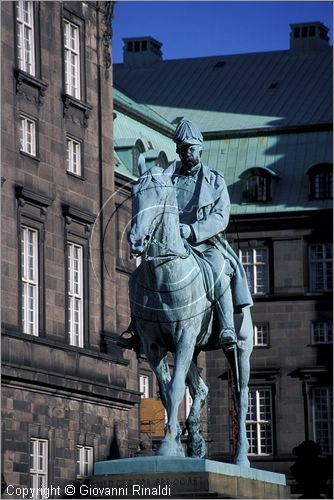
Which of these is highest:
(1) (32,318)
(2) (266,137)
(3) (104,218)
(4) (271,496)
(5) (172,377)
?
(2) (266,137)

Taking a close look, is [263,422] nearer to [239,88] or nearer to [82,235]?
[239,88]

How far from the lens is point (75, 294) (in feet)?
189

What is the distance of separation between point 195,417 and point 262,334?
2325 inches

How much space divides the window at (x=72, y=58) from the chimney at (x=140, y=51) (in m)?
35.1

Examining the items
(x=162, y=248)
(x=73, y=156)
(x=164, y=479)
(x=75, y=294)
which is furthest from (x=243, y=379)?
(x=73, y=156)

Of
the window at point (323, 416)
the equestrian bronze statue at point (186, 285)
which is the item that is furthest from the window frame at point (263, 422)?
the equestrian bronze statue at point (186, 285)

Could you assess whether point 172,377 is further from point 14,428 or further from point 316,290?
point 316,290

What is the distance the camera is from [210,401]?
8194cm

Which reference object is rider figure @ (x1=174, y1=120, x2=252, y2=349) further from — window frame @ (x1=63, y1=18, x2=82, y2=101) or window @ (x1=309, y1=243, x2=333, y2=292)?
window @ (x1=309, y1=243, x2=333, y2=292)

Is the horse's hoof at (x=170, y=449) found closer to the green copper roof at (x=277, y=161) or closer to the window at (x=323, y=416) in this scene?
the window at (x=323, y=416)

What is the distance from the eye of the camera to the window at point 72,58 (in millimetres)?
59469

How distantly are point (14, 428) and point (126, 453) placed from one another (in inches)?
362

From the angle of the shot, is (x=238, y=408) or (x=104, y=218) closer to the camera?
(x=238, y=408)

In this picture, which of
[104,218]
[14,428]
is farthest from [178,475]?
[104,218]
